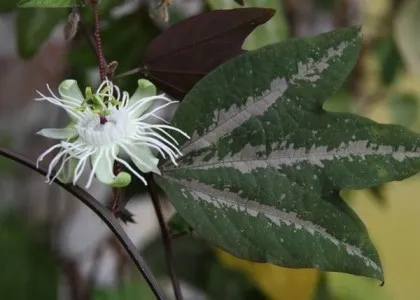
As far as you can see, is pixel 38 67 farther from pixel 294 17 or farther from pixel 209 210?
pixel 209 210

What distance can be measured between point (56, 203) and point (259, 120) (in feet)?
2.74

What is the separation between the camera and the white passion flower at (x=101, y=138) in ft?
0.98

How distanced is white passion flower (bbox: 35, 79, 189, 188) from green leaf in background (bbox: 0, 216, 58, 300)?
1.45 ft

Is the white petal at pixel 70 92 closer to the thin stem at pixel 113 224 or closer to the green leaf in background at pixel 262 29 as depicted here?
the thin stem at pixel 113 224

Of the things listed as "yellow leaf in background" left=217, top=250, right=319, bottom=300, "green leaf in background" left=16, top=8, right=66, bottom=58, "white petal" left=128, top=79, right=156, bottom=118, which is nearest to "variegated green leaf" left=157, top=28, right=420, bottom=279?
"white petal" left=128, top=79, right=156, bottom=118

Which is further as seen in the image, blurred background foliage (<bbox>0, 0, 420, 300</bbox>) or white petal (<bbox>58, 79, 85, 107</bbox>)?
blurred background foliage (<bbox>0, 0, 420, 300</bbox>)

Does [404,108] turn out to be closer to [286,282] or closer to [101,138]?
[286,282]

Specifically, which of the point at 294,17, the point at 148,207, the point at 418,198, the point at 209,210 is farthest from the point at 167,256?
the point at 418,198

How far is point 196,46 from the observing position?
1.17 ft

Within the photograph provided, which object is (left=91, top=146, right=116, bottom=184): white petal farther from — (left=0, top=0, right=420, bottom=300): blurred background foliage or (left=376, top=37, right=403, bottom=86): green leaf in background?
(left=376, top=37, right=403, bottom=86): green leaf in background

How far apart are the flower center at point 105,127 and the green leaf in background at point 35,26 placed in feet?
0.90

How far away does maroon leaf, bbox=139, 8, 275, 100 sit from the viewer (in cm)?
34

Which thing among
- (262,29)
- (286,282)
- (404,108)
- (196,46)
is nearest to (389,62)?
(404,108)

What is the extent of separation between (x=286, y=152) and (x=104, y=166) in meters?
0.09
